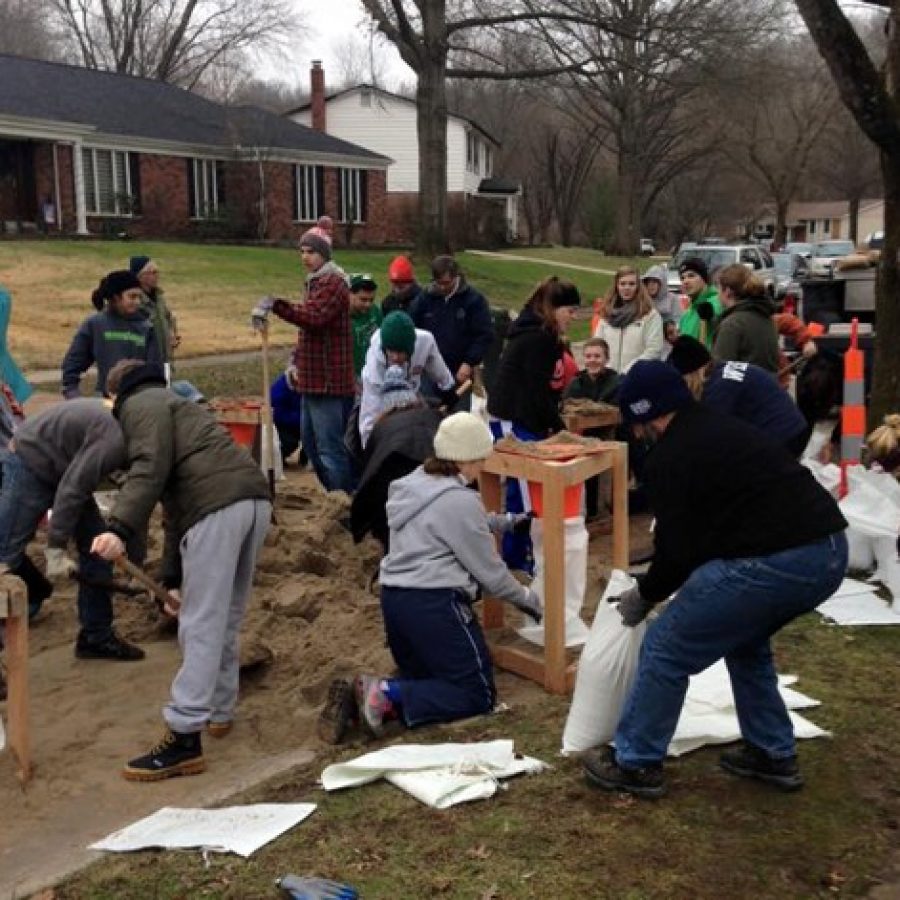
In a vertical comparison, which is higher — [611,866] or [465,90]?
[465,90]

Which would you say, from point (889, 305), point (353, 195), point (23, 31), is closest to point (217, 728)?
point (889, 305)

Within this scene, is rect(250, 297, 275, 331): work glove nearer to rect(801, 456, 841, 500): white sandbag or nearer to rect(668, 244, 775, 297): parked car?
rect(801, 456, 841, 500): white sandbag

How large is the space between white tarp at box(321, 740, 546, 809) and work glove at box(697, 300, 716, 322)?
5039mm

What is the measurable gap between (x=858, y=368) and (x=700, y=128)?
52.7 meters

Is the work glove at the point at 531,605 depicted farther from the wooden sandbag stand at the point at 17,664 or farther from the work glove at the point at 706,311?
the work glove at the point at 706,311

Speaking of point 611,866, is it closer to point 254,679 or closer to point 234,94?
point 254,679

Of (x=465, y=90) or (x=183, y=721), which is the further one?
(x=465, y=90)

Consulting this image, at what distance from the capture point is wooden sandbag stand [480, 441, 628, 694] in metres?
4.95

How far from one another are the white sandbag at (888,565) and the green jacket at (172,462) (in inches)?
144

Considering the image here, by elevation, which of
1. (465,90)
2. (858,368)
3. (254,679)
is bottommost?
(254,679)

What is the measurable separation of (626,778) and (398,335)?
10.5 ft

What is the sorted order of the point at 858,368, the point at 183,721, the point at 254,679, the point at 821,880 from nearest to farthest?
the point at 821,880 < the point at 183,721 < the point at 254,679 < the point at 858,368

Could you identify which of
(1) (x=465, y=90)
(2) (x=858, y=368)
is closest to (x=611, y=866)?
(2) (x=858, y=368)

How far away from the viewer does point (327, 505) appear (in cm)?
809
